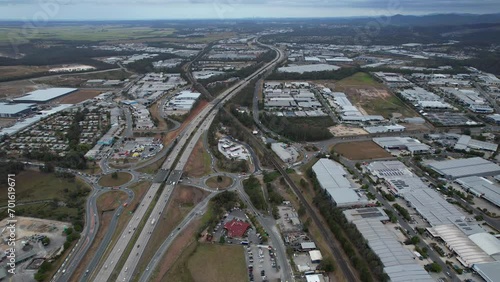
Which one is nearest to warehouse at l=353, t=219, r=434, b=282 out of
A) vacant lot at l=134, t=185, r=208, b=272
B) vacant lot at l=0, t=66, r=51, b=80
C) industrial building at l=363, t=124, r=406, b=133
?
vacant lot at l=134, t=185, r=208, b=272

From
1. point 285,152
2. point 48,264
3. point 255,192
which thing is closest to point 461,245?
point 255,192

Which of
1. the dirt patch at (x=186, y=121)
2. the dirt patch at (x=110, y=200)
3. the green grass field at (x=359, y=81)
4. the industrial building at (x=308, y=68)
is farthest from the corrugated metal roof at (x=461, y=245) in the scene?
the industrial building at (x=308, y=68)

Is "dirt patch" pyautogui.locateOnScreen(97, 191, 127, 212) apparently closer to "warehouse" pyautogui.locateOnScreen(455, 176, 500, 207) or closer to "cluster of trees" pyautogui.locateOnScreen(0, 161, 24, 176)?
"cluster of trees" pyautogui.locateOnScreen(0, 161, 24, 176)

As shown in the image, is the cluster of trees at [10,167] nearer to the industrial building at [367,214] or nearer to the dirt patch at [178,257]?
the dirt patch at [178,257]

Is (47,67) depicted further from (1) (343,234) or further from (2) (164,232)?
(1) (343,234)

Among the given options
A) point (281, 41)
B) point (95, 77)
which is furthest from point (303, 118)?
point (281, 41)

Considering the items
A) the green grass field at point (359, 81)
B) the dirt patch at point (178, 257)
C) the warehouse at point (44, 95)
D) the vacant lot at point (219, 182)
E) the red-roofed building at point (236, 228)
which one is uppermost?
the green grass field at point (359, 81)
